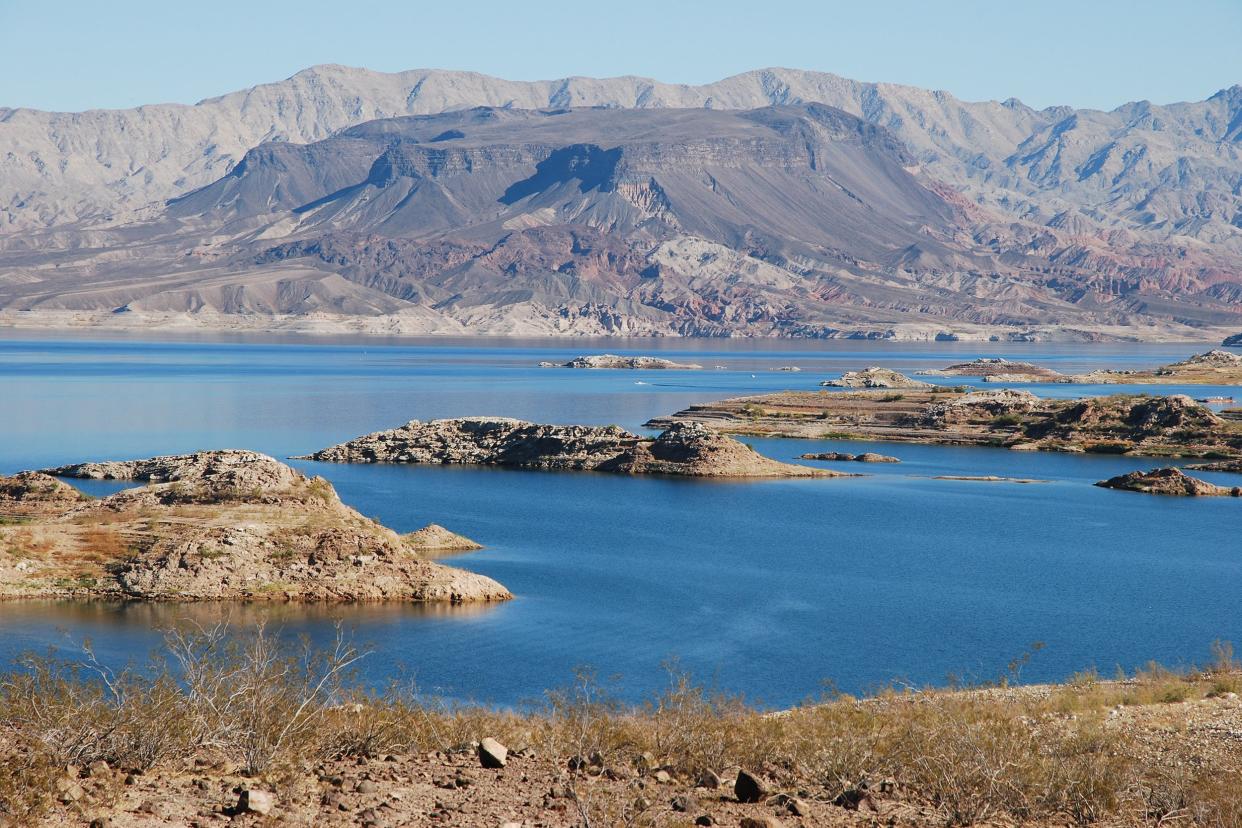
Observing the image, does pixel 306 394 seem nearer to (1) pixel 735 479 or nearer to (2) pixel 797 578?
(1) pixel 735 479

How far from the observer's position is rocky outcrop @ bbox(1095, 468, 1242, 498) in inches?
3199

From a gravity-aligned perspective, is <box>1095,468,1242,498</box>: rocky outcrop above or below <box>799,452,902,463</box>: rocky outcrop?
above

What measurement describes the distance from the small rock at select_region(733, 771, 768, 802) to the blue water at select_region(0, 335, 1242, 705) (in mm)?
9925

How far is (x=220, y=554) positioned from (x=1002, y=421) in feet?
290

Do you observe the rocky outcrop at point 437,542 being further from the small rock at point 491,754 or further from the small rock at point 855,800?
the small rock at point 855,800

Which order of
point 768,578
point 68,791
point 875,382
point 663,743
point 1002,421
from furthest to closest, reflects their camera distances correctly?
point 875,382, point 1002,421, point 768,578, point 663,743, point 68,791

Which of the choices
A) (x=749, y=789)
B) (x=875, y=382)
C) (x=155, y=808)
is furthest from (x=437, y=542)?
(x=875, y=382)

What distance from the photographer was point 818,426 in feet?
399

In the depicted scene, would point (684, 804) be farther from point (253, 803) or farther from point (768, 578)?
point (768, 578)

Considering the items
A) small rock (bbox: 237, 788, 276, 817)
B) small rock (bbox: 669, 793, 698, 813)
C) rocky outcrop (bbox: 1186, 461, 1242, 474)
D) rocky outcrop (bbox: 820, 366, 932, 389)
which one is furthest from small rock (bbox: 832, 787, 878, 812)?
rocky outcrop (bbox: 820, 366, 932, 389)

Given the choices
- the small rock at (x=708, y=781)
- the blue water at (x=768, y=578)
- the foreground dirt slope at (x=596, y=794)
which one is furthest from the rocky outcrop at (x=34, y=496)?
the small rock at (x=708, y=781)

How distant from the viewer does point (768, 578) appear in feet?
168

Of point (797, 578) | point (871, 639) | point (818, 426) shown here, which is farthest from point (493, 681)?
point (818, 426)

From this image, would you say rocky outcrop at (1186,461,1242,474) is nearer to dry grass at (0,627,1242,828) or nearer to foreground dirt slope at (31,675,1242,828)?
dry grass at (0,627,1242,828)
